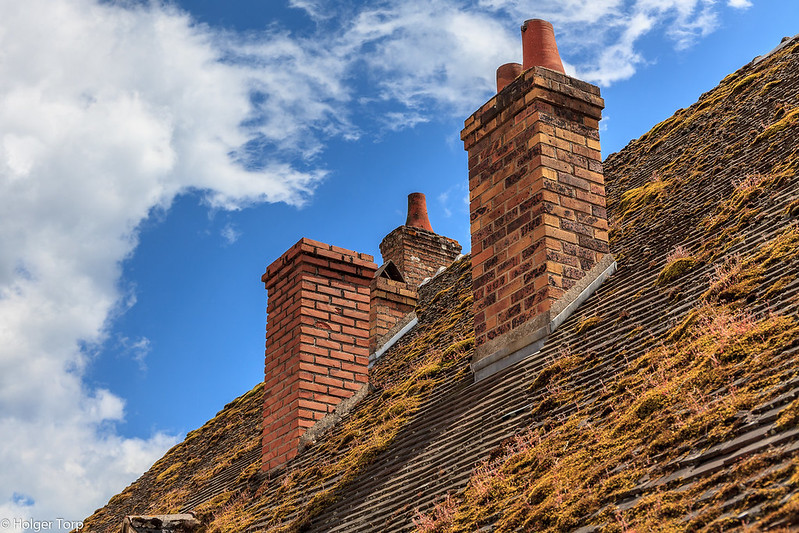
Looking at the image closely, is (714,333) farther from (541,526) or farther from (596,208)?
(596,208)

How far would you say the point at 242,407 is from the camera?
13883mm

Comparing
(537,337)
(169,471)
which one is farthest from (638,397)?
(169,471)

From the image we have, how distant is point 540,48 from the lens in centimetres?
830

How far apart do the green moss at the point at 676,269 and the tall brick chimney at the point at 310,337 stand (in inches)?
184

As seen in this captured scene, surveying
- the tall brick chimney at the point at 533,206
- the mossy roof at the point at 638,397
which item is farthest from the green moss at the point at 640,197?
the tall brick chimney at the point at 533,206

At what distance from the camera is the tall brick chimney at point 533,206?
7078 millimetres

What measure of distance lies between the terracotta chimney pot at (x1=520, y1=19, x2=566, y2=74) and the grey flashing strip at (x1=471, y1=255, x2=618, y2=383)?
2081 mm

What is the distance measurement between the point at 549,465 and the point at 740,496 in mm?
1616

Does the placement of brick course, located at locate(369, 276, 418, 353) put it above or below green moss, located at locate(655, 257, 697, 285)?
above

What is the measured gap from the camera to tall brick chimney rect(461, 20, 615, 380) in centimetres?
708

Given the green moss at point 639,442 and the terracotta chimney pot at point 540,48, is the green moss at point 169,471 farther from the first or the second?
the green moss at point 639,442

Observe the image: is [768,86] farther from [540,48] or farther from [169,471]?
[169,471]

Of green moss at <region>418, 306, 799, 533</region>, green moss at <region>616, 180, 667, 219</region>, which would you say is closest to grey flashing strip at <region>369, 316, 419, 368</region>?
green moss at <region>616, 180, 667, 219</region>

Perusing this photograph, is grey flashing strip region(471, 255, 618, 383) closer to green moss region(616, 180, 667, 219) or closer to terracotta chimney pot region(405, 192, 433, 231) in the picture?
green moss region(616, 180, 667, 219)
